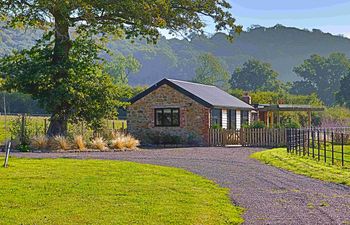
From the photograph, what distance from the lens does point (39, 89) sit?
25781 mm

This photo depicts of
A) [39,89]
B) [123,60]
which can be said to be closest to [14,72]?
[39,89]

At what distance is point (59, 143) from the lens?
938 inches

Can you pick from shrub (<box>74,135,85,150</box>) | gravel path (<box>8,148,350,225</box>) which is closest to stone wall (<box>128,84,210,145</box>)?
shrub (<box>74,135,85,150</box>)

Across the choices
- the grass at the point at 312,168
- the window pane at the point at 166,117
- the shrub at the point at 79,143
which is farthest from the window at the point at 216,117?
the grass at the point at 312,168

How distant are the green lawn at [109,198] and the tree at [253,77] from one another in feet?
326

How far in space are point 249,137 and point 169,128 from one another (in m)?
5.10

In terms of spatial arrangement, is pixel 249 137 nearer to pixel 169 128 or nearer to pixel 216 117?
pixel 216 117

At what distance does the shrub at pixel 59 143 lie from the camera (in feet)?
77.8

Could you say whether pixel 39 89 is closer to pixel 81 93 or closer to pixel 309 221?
pixel 81 93

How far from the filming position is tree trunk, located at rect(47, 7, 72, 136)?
25906mm

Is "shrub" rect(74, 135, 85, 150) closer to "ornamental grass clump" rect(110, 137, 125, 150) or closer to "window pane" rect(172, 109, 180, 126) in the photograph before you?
"ornamental grass clump" rect(110, 137, 125, 150)

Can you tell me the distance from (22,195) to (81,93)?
16156 millimetres

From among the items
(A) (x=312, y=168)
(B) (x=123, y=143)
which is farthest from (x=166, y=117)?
(A) (x=312, y=168)

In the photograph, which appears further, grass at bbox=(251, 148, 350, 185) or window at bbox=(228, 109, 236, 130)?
window at bbox=(228, 109, 236, 130)
